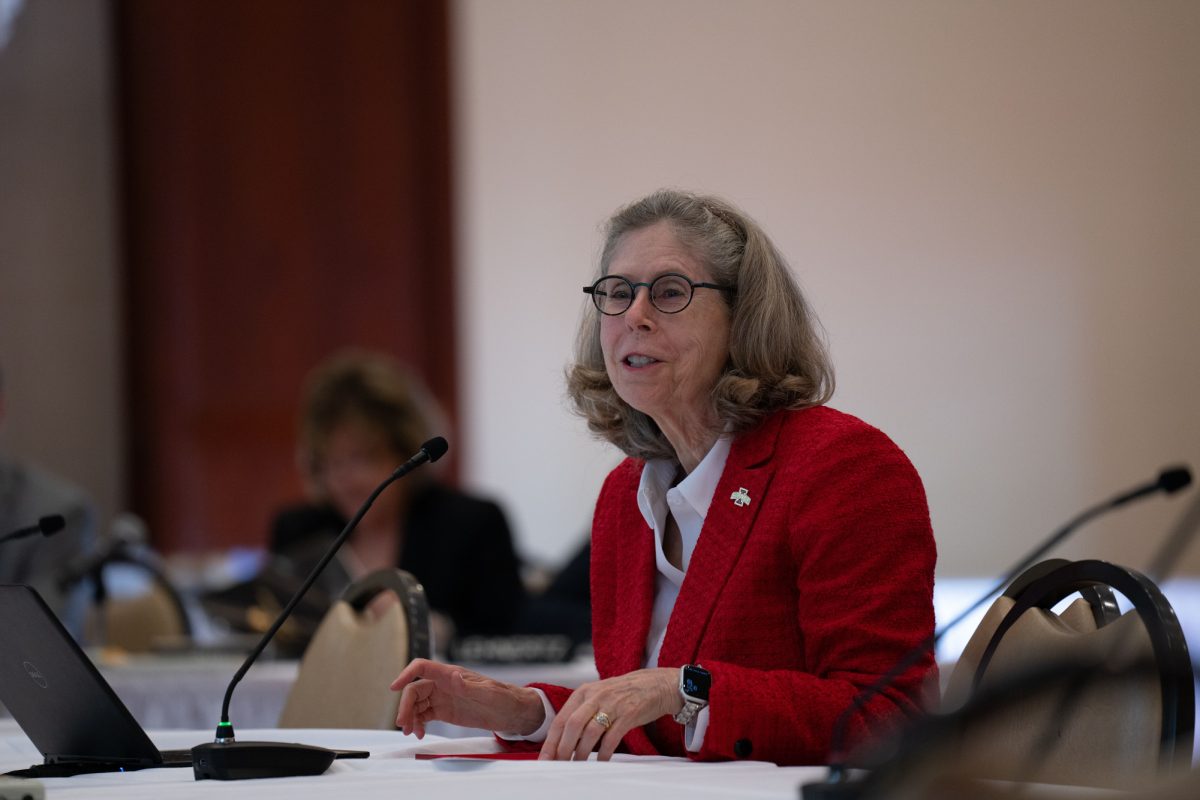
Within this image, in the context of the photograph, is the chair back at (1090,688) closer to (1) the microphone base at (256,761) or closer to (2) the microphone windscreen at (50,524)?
(1) the microphone base at (256,761)

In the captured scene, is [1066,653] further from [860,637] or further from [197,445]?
[197,445]

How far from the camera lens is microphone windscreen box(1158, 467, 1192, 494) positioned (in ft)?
4.29

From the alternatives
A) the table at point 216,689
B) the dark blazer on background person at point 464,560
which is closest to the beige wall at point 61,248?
the dark blazer on background person at point 464,560

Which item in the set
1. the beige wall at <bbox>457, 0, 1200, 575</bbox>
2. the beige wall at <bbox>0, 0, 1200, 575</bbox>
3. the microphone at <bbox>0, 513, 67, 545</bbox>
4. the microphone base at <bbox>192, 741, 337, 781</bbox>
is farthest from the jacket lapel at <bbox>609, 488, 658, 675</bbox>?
the beige wall at <bbox>457, 0, 1200, 575</bbox>

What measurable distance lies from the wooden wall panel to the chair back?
478 centimetres

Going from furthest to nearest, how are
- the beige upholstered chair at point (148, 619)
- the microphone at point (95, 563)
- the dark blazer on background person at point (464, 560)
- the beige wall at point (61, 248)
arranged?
the beige wall at point (61, 248) → the beige upholstered chair at point (148, 619) → the dark blazer on background person at point (464, 560) → the microphone at point (95, 563)

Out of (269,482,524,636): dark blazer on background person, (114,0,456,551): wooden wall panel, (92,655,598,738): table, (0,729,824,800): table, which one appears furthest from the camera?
(114,0,456,551): wooden wall panel

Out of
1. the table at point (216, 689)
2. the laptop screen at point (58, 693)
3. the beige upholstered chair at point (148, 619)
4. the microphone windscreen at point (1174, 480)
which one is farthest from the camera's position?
the beige upholstered chair at point (148, 619)

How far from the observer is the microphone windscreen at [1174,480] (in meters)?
1.31

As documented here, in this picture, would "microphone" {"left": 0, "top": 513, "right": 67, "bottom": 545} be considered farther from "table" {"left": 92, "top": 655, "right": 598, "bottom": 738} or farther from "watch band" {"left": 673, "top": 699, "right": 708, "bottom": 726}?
"watch band" {"left": 673, "top": 699, "right": 708, "bottom": 726}

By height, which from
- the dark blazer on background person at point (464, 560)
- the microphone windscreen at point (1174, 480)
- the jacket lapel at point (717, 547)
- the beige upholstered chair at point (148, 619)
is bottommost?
the beige upholstered chair at point (148, 619)

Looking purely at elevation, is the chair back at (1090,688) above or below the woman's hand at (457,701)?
above

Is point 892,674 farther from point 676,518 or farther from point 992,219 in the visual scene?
point 992,219

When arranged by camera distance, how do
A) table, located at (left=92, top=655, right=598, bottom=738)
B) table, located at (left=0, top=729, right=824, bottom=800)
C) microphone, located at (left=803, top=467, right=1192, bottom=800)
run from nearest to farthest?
microphone, located at (left=803, top=467, right=1192, bottom=800) < table, located at (left=0, top=729, right=824, bottom=800) < table, located at (left=92, top=655, right=598, bottom=738)
